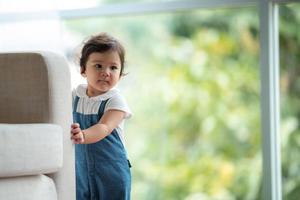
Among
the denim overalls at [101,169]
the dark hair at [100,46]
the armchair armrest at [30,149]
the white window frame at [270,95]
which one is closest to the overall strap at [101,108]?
the denim overalls at [101,169]

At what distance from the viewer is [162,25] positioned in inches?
145

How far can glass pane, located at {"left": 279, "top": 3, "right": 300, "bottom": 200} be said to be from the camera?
10.9 ft

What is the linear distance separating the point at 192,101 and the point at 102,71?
1.13 metres

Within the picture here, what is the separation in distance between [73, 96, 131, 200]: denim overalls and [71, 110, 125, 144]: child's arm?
2.3 inches

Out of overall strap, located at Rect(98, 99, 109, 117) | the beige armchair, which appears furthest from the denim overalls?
the beige armchair

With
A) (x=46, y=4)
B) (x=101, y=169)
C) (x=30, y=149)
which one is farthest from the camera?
(x=46, y=4)

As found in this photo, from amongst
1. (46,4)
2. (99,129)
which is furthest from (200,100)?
(99,129)

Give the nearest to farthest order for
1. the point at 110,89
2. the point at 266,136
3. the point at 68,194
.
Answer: the point at 68,194 < the point at 110,89 < the point at 266,136

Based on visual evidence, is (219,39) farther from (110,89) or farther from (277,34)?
(110,89)

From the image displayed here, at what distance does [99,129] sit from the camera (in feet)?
8.06

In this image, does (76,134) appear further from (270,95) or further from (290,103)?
(290,103)

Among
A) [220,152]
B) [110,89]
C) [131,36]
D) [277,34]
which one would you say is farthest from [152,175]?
[110,89]

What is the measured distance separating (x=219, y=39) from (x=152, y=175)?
79 centimetres

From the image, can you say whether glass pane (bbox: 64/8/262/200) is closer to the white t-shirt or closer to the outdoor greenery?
the outdoor greenery
